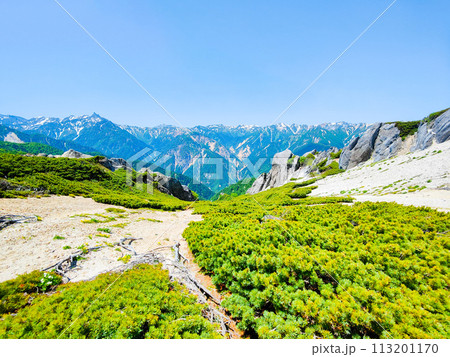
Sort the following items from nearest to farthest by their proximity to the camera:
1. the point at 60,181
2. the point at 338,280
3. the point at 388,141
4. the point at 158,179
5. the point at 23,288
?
the point at 23,288
the point at 338,280
the point at 60,181
the point at 388,141
the point at 158,179

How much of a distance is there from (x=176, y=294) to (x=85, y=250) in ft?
25.9

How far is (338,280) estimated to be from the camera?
6.50 meters

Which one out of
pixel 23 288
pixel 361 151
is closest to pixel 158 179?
pixel 23 288

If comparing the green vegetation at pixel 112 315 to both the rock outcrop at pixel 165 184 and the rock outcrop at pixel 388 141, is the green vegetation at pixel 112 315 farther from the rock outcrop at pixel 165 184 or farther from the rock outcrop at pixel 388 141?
the rock outcrop at pixel 165 184

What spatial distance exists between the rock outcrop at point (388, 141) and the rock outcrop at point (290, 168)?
1001 centimetres

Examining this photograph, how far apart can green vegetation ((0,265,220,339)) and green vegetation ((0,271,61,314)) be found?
167 mm

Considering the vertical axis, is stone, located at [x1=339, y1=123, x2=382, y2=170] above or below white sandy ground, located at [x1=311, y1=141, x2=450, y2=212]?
above

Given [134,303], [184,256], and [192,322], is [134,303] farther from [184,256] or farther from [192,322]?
[184,256]

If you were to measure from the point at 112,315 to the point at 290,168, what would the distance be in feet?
263

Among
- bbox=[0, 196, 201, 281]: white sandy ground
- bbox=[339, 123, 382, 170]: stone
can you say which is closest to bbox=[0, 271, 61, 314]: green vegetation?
bbox=[0, 196, 201, 281]: white sandy ground

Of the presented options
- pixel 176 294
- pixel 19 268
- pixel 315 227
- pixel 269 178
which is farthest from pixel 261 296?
pixel 269 178

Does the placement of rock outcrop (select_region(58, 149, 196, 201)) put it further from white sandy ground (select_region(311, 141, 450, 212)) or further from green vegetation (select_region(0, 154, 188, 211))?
white sandy ground (select_region(311, 141, 450, 212))

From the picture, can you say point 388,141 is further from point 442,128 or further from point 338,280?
point 338,280

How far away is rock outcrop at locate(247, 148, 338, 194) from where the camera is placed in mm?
70938
